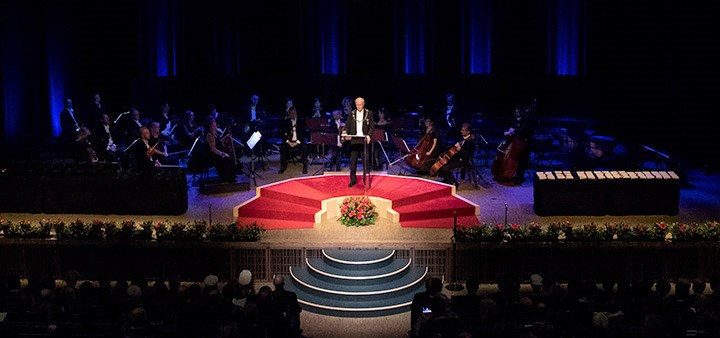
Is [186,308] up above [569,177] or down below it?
below

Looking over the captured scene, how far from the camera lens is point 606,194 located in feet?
49.4

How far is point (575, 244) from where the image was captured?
1303cm

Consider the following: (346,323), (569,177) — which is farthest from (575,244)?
(346,323)

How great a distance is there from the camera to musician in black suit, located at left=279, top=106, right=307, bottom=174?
18000mm

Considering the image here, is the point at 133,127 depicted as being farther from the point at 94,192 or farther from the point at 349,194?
the point at 349,194

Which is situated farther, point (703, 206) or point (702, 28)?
point (702, 28)

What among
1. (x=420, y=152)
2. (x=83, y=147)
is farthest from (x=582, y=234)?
(x=83, y=147)

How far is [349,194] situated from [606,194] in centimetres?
449

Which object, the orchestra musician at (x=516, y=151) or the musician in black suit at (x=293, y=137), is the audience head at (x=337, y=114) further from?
the orchestra musician at (x=516, y=151)

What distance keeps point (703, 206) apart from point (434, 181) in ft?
16.1

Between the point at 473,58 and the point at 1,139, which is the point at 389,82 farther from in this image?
the point at 1,139

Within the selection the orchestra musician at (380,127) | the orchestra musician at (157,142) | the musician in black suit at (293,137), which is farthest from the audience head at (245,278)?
the orchestra musician at (380,127)

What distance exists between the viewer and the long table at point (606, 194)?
49.0ft

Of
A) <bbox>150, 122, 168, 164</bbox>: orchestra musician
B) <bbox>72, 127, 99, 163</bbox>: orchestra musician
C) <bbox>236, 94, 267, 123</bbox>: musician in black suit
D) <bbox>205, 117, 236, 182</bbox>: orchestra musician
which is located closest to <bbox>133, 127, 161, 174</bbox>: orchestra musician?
<bbox>150, 122, 168, 164</bbox>: orchestra musician
